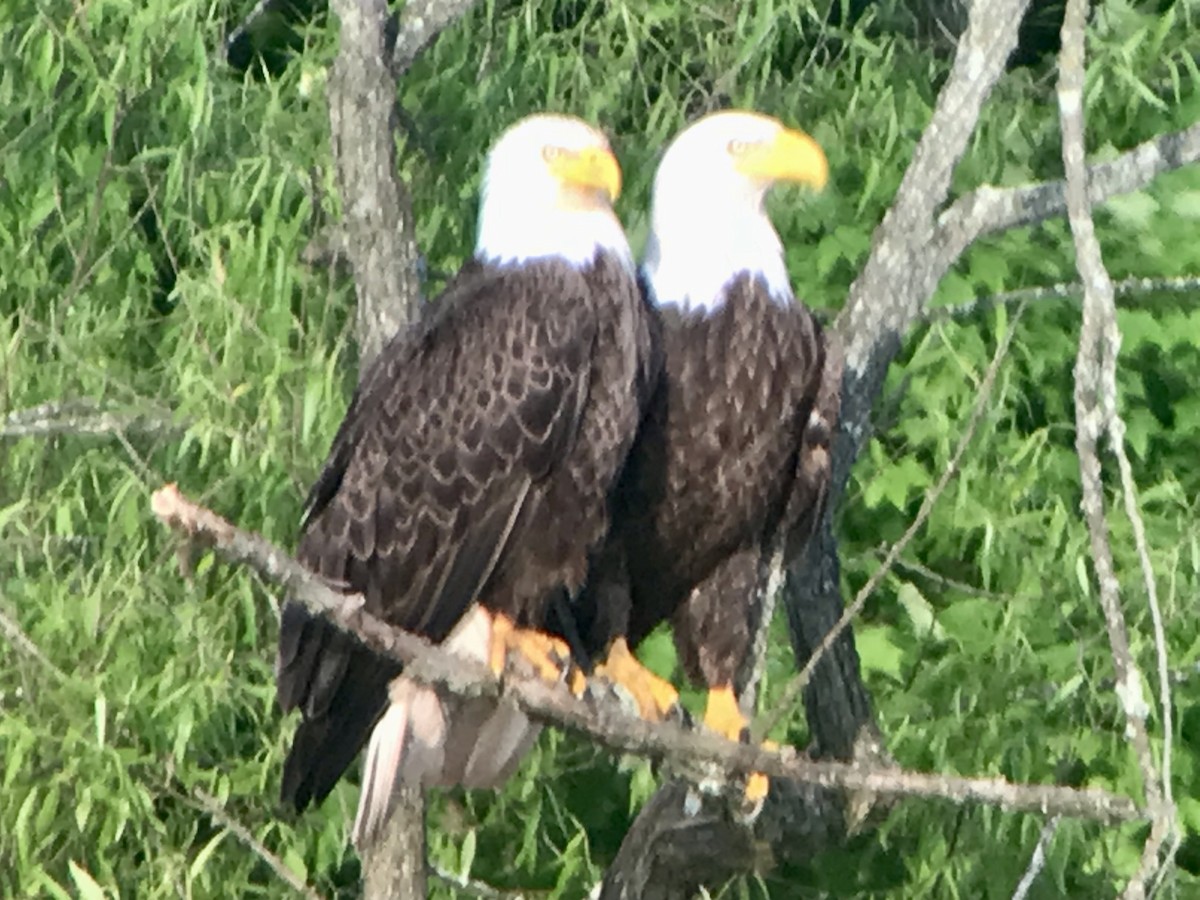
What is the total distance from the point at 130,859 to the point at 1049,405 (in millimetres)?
1630

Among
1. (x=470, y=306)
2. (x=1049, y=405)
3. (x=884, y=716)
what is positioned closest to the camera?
(x=470, y=306)

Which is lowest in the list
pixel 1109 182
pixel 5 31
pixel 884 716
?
pixel 884 716

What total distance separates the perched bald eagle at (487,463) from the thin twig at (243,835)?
A: 1.14 feet

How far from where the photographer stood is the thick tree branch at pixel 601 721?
1709mm

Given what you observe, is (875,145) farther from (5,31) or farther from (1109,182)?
(5,31)

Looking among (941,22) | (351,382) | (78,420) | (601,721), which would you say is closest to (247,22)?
(351,382)

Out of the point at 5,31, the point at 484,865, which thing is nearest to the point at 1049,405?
the point at 484,865

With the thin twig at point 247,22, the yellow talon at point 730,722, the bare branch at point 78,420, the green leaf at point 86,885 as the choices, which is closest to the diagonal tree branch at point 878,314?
the yellow talon at point 730,722

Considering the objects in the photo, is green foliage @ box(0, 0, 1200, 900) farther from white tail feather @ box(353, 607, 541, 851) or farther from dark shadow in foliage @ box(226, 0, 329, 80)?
white tail feather @ box(353, 607, 541, 851)

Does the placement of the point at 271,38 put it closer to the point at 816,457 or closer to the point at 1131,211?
the point at 1131,211

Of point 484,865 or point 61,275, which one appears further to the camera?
point 61,275

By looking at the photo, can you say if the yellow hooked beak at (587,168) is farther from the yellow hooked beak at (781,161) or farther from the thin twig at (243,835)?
the thin twig at (243,835)

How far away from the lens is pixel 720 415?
2.43 metres

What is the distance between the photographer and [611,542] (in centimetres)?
252
